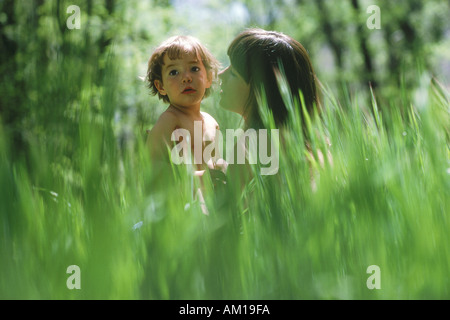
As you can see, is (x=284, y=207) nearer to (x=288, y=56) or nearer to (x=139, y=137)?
(x=139, y=137)

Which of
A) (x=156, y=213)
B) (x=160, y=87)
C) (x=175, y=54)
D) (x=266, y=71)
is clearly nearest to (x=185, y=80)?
(x=175, y=54)

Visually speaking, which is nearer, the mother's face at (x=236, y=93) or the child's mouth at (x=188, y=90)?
the mother's face at (x=236, y=93)

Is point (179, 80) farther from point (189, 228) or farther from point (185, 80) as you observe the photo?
point (189, 228)

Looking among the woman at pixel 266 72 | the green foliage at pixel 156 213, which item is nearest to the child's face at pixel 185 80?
the woman at pixel 266 72

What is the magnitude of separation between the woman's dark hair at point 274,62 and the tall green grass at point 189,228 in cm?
51

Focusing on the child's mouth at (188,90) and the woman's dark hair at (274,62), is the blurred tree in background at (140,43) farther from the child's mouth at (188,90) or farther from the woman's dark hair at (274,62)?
the child's mouth at (188,90)

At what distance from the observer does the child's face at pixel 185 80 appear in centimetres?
153

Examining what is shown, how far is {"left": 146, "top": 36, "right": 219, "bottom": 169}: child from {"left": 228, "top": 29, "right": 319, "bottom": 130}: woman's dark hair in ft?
0.92

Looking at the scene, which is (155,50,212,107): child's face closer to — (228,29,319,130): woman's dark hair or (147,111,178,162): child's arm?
(147,111,178,162): child's arm

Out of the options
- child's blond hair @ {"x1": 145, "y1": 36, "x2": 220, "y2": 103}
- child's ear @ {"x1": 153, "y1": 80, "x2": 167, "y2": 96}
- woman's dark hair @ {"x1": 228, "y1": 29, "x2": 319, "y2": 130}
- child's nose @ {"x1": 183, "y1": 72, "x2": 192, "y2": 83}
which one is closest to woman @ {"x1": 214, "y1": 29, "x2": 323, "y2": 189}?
woman's dark hair @ {"x1": 228, "y1": 29, "x2": 319, "y2": 130}

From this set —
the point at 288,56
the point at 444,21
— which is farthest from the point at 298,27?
the point at 288,56

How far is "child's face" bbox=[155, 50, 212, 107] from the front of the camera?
5.03 feet

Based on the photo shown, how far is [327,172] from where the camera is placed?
68 centimetres
